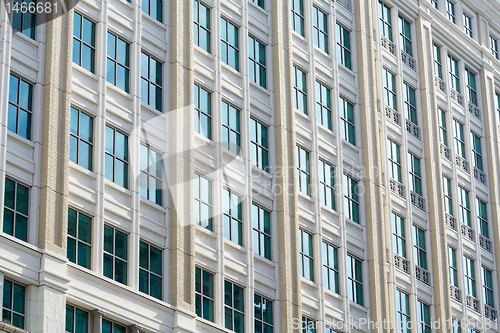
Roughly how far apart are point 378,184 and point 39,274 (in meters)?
20.7

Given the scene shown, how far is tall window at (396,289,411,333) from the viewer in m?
46.9

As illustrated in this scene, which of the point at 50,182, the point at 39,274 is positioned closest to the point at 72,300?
the point at 39,274

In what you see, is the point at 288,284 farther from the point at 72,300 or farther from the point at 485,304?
the point at 485,304

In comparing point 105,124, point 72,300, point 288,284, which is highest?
point 105,124

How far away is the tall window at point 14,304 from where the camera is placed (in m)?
30.2

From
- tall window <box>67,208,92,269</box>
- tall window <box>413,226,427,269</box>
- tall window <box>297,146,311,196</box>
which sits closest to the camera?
tall window <box>67,208,92,269</box>

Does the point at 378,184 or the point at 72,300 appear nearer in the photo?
the point at 72,300

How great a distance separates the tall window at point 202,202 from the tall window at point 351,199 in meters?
8.90

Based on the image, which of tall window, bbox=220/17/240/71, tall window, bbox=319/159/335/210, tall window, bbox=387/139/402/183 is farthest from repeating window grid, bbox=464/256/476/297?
tall window, bbox=220/17/240/71

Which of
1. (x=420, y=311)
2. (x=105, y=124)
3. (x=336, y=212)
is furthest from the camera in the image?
(x=420, y=311)

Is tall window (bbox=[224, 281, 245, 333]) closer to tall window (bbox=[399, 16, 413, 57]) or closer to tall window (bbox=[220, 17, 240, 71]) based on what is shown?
tall window (bbox=[220, 17, 240, 71])

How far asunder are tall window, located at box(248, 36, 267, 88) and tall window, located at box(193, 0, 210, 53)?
2.49 metres

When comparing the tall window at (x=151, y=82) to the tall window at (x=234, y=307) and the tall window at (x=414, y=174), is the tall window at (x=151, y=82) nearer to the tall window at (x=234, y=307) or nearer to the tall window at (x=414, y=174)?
the tall window at (x=234, y=307)

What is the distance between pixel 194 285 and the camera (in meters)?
36.6
